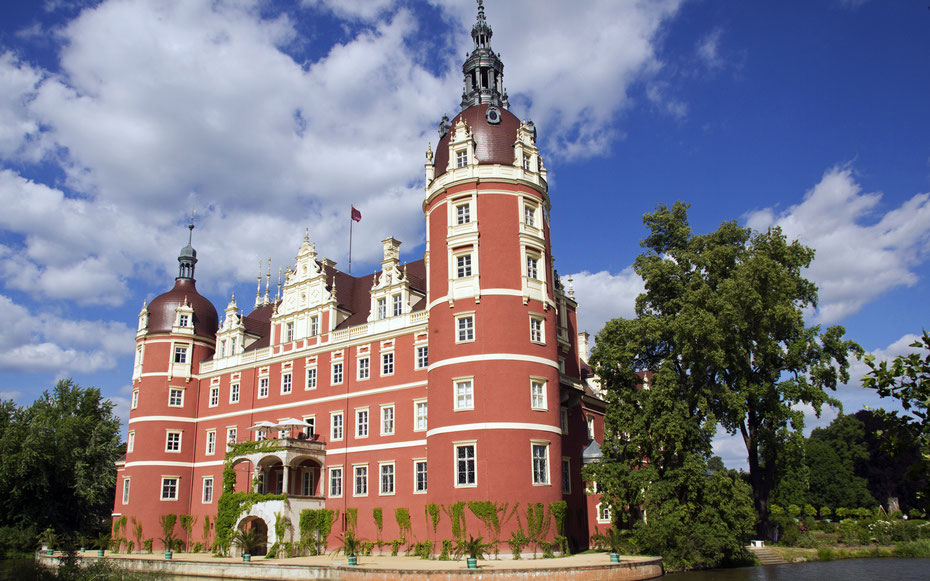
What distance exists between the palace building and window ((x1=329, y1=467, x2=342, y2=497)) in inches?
3.7

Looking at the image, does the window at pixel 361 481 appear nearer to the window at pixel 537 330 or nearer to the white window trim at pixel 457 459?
the white window trim at pixel 457 459

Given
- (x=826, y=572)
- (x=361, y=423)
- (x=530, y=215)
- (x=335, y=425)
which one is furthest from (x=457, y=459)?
(x=826, y=572)

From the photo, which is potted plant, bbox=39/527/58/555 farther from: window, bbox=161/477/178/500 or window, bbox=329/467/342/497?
window, bbox=329/467/342/497

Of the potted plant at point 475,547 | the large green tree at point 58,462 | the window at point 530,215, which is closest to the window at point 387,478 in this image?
the potted plant at point 475,547

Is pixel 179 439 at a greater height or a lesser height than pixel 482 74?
lesser

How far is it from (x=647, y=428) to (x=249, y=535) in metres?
20.2

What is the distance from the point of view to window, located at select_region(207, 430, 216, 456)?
47.0 m

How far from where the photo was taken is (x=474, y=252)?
34812 millimetres

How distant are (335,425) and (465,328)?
11377 mm

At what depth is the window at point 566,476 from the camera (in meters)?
34.6

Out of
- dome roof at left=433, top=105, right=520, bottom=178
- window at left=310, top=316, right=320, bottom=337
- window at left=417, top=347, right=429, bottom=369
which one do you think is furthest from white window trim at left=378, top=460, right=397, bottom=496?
dome roof at left=433, top=105, right=520, bottom=178

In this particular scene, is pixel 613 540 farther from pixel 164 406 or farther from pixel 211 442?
pixel 164 406

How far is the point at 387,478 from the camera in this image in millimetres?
37000

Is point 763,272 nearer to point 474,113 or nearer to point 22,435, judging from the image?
point 474,113
